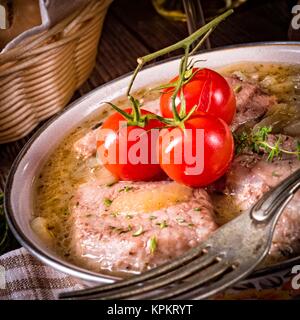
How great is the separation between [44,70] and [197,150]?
1.01 m

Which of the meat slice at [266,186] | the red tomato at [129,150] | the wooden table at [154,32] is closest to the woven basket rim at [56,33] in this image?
the wooden table at [154,32]

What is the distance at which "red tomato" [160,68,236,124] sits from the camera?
1562 mm

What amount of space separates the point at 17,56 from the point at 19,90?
20cm

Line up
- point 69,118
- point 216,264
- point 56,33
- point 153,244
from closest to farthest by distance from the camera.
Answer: point 216,264 < point 153,244 < point 69,118 < point 56,33

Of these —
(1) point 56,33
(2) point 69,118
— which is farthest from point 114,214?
(1) point 56,33

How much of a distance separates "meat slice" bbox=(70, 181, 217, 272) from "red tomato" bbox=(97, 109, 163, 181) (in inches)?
1.4

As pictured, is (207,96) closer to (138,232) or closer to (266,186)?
(266,186)

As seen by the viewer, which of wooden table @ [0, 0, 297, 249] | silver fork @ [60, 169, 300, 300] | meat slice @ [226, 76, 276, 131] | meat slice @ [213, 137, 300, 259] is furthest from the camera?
wooden table @ [0, 0, 297, 249]

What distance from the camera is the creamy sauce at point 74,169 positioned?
154cm

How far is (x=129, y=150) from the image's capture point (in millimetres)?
1510

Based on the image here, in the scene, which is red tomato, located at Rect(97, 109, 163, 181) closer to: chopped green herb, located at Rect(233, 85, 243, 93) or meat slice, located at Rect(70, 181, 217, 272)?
meat slice, located at Rect(70, 181, 217, 272)

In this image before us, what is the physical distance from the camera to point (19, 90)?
7.31ft

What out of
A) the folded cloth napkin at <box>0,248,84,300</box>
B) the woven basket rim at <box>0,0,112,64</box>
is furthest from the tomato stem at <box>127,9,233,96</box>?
the woven basket rim at <box>0,0,112,64</box>
